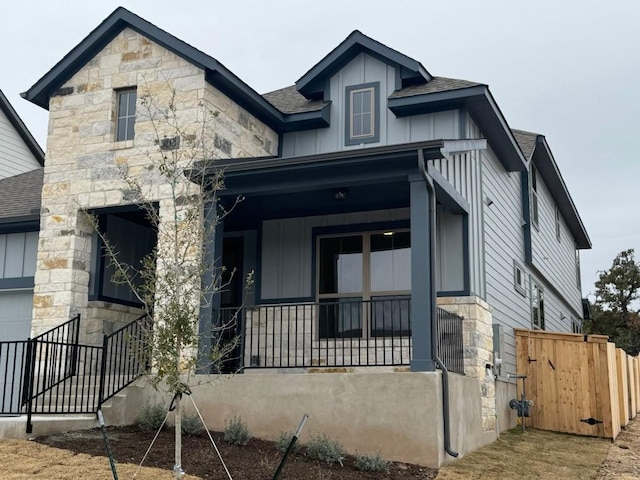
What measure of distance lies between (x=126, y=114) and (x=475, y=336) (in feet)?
21.3

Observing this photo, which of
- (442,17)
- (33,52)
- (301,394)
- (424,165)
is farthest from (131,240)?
(33,52)

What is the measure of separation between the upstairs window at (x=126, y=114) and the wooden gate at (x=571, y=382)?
26.4 ft

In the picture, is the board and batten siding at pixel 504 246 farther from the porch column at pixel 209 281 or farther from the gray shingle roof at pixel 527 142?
the porch column at pixel 209 281

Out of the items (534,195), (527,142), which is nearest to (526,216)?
(534,195)

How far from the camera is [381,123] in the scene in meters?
12.4

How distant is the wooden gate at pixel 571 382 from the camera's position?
498 inches

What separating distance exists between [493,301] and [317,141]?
4.13m

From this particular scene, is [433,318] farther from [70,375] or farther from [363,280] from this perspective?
[70,375]

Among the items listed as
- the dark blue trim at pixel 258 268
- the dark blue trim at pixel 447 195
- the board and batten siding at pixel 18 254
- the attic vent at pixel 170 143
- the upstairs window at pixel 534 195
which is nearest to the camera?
the dark blue trim at pixel 447 195

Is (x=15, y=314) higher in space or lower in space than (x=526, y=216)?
lower

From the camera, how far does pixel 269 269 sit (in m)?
12.4

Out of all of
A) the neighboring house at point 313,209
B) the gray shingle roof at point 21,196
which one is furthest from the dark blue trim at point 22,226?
the neighboring house at point 313,209

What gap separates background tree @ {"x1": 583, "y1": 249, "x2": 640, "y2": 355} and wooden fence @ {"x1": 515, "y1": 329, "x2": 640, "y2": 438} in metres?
21.6

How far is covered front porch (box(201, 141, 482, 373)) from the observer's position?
357 inches
